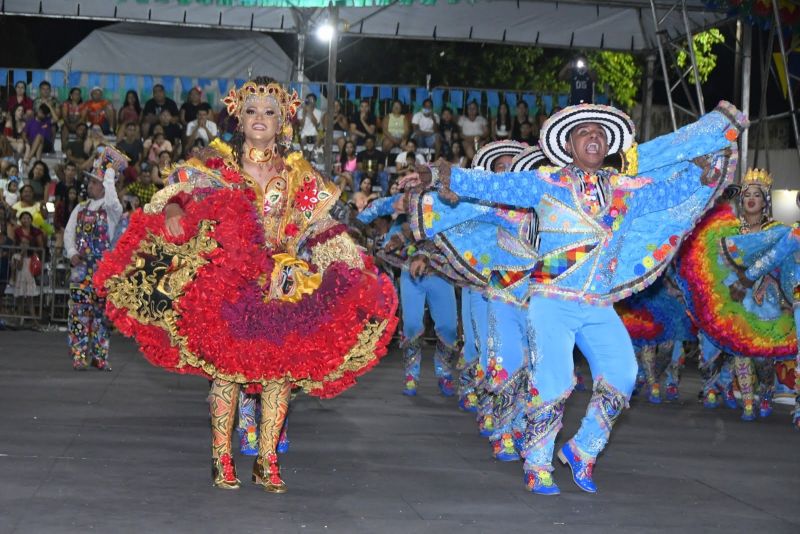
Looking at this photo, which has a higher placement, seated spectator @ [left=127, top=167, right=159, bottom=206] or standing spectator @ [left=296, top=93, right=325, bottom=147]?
standing spectator @ [left=296, top=93, right=325, bottom=147]

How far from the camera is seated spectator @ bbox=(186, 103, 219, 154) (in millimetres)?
20938

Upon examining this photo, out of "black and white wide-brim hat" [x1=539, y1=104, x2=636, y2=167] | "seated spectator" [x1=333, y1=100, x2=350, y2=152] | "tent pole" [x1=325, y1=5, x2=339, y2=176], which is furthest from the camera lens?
"seated spectator" [x1=333, y1=100, x2=350, y2=152]

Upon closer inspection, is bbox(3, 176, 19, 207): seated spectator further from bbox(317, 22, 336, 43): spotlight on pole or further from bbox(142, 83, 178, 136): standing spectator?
bbox(317, 22, 336, 43): spotlight on pole

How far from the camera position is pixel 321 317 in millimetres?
6902

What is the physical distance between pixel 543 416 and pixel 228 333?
74.2 inches

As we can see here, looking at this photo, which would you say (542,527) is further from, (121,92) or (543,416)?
(121,92)

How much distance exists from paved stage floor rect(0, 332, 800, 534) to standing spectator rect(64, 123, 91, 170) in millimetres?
9053

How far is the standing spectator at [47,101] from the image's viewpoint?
21672 mm

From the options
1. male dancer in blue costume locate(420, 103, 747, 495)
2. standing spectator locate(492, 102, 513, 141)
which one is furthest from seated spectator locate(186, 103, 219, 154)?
male dancer in blue costume locate(420, 103, 747, 495)

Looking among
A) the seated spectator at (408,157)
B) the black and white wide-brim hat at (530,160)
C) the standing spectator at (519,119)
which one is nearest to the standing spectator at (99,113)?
the seated spectator at (408,157)

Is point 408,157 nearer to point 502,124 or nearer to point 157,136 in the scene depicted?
point 502,124

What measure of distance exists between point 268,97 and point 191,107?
47.4 feet

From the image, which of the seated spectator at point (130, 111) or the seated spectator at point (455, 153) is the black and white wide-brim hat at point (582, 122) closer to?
the seated spectator at point (455, 153)

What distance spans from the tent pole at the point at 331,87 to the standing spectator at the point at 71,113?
4807mm
